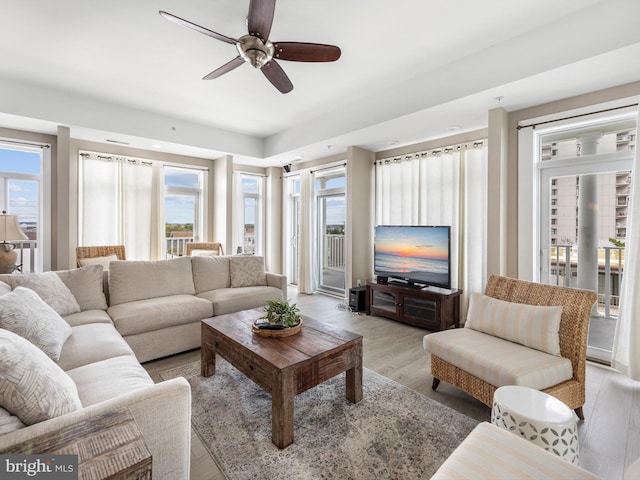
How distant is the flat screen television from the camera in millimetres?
3831

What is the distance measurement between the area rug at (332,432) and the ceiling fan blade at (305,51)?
2.48 metres

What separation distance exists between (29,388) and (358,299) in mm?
3802

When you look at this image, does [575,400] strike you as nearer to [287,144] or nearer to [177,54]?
[177,54]

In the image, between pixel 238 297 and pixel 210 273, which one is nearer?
pixel 238 297

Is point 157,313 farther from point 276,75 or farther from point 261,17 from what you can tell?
point 261,17

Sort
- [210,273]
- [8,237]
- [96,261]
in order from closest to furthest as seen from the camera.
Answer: [8,237] → [210,273] → [96,261]

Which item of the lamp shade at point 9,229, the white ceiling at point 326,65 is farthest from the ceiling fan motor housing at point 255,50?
the lamp shade at point 9,229

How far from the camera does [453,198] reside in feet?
13.3

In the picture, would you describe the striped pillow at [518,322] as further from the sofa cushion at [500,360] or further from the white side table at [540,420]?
the white side table at [540,420]

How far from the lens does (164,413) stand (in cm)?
126

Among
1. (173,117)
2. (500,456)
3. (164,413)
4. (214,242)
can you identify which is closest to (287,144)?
(173,117)

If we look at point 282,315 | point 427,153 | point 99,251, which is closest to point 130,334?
point 282,315

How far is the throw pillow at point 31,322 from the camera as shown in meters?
1.70

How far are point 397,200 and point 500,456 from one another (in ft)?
12.5
